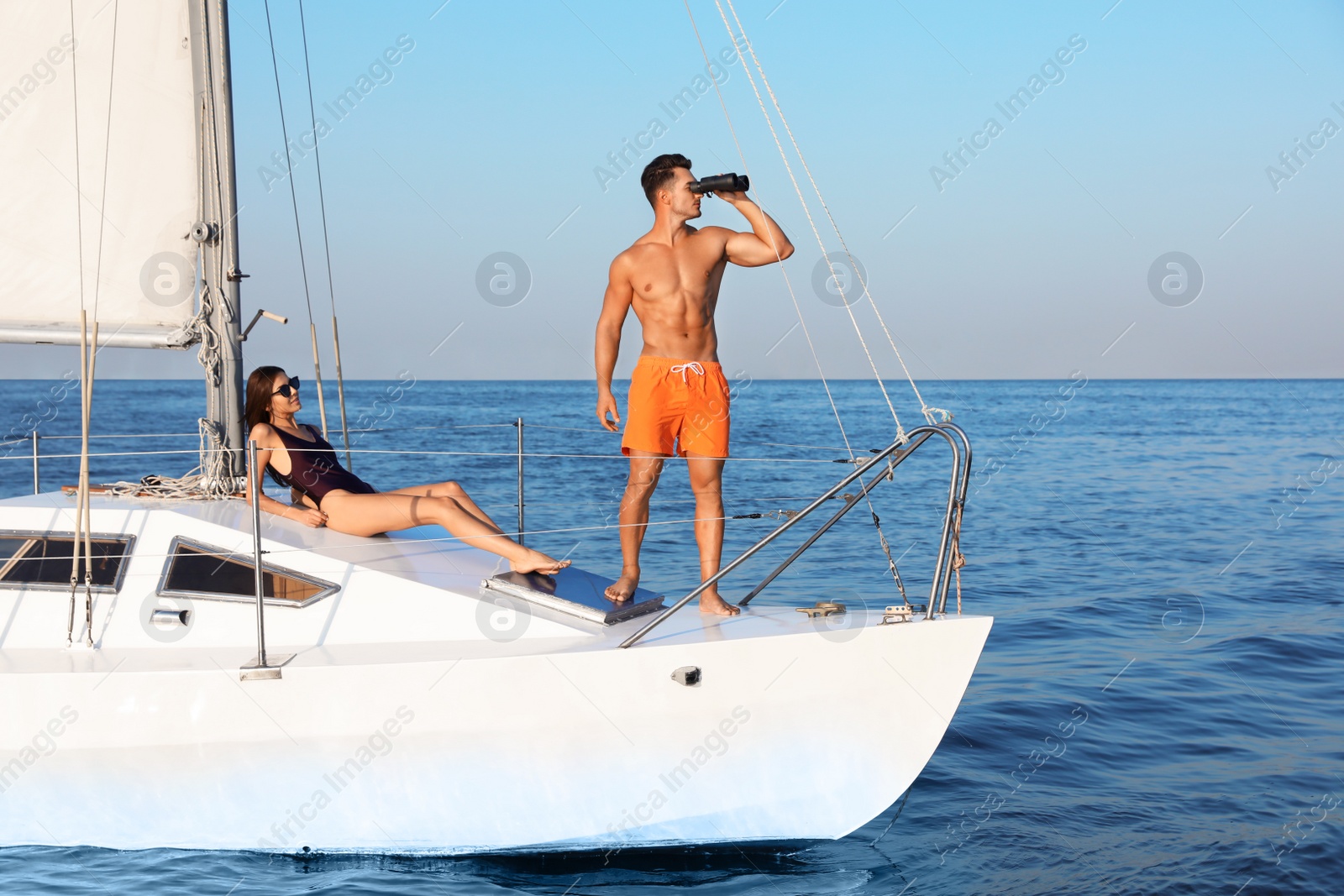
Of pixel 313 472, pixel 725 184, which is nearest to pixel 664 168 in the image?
pixel 725 184

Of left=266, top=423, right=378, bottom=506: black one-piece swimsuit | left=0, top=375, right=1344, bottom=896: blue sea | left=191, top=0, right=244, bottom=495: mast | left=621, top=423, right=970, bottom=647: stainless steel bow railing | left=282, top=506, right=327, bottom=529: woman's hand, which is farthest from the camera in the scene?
left=191, top=0, right=244, bottom=495: mast

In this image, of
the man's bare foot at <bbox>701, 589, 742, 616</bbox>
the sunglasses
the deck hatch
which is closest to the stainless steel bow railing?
the deck hatch

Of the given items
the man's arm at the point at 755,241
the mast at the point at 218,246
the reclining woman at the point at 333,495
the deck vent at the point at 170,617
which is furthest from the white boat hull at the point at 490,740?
the man's arm at the point at 755,241

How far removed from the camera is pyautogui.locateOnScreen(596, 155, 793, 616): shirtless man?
4.78 m

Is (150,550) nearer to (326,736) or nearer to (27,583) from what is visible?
(27,583)

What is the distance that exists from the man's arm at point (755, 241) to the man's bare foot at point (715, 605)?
145 centimetres

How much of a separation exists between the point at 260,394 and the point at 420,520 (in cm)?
109

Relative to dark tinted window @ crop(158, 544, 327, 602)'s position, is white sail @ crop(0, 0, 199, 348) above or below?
above

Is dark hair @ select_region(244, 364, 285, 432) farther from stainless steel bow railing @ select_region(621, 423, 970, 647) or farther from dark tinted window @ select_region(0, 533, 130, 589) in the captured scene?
stainless steel bow railing @ select_region(621, 423, 970, 647)

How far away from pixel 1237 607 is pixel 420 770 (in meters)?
7.78

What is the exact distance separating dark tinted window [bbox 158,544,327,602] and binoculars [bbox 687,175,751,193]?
7.60ft

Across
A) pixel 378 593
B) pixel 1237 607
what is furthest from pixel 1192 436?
pixel 378 593

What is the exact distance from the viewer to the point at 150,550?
4797 millimetres

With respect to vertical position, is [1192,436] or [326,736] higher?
[1192,436]
